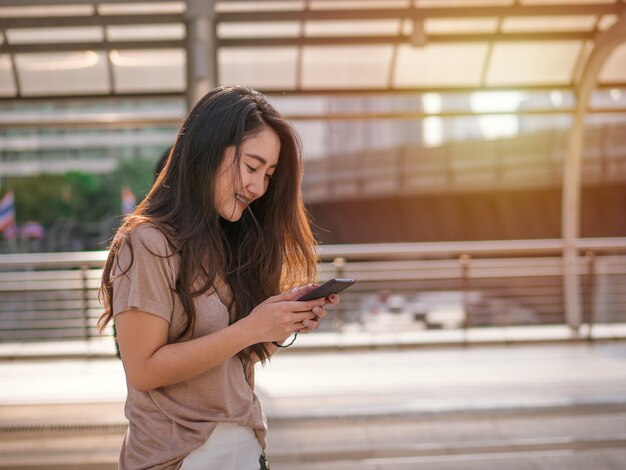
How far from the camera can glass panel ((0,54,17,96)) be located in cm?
819

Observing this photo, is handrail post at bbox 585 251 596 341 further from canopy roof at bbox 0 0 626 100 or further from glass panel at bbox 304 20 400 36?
glass panel at bbox 304 20 400 36

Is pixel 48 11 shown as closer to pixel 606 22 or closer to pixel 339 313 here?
pixel 339 313

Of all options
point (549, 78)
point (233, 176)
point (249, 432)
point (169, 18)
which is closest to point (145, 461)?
point (249, 432)

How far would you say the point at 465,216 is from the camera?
81.4 ft

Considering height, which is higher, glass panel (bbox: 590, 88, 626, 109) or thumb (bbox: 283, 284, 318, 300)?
glass panel (bbox: 590, 88, 626, 109)

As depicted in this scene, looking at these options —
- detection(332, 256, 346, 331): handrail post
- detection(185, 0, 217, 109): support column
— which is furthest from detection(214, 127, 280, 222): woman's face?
detection(332, 256, 346, 331): handrail post

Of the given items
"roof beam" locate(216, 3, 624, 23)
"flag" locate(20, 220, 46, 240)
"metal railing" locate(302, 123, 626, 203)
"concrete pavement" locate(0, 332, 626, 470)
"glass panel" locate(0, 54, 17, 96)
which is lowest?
"flag" locate(20, 220, 46, 240)

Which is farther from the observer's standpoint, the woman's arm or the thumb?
the thumb

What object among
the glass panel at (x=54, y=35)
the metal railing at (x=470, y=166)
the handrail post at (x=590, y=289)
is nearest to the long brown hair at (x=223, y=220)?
the glass panel at (x=54, y=35)

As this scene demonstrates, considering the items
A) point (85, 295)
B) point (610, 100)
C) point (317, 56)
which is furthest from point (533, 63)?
point (610, 100)

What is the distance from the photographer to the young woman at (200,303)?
1.72 meters

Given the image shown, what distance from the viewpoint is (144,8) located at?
770 centimetres

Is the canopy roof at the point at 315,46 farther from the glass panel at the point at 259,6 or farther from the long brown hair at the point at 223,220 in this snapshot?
the long brown hair at the point at 223,220

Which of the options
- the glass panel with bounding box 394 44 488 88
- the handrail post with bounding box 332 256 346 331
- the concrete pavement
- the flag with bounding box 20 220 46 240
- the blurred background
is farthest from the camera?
the flag with bounding box 20 220 46 240
